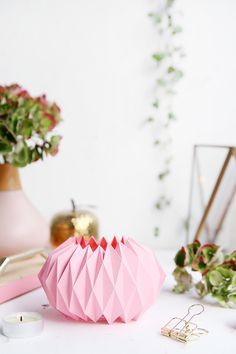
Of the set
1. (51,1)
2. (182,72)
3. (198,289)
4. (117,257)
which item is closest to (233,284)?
(198,289)

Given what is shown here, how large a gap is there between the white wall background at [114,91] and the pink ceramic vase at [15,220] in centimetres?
38

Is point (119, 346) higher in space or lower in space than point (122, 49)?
lower

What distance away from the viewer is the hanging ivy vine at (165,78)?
1.31 metres

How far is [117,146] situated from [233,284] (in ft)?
2.12

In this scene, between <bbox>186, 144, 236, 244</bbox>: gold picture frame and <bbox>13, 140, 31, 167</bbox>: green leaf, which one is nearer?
<bbox>13, 140, 31, 167</bbox>: green leaf

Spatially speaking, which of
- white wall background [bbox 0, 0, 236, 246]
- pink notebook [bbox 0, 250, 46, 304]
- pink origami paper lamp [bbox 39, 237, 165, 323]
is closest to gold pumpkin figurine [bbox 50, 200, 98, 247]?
pink notebook [bbox 0, 250, 46, 304]

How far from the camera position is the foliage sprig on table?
750 mm

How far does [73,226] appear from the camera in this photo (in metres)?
1.04

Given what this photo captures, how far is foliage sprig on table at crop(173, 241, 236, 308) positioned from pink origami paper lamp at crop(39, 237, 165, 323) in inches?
4.4

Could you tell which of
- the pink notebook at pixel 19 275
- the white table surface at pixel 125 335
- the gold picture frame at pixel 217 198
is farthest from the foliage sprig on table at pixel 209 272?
the gold picture frame at pixel 217 198

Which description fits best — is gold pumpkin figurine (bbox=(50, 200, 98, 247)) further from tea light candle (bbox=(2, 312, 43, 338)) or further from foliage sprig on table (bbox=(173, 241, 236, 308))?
tea light candle (bbox=(2, 312, 43, 338))

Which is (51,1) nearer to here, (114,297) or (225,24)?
(225,24)

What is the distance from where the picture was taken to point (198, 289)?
0.80 meters

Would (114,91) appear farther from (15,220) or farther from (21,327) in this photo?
(21,327)
